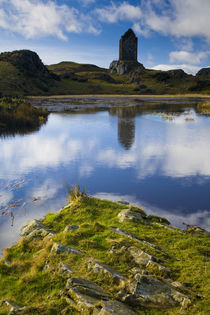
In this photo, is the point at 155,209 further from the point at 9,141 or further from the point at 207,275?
the point at 9,141

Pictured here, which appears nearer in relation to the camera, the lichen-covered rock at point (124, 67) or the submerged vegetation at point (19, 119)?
the submerged vegetation at point (19, 119)

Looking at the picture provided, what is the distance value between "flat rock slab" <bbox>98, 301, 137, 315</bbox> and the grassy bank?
0.07 ft

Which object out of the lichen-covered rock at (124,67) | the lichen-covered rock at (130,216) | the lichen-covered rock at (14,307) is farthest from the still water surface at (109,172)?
the lichen-covered rock at (124,67)

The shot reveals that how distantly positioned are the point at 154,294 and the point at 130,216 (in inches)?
147

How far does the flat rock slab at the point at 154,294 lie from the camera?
471 cm

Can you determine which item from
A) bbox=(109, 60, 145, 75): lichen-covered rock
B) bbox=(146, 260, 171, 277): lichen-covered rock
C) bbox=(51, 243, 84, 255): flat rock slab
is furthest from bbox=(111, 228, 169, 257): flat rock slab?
bbox=(109, 60, 145, 75): lichen-covered rock

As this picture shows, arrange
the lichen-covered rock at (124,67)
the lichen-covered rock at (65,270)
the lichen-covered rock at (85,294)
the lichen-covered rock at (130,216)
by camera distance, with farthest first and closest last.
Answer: the lichen-covered rock at (124,67) → the lichen-covered rock at (130,216) → the lichen-covered rock at (65,270) → the lichen-covered rock at (85,294)

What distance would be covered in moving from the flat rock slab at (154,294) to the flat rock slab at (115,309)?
0.27m

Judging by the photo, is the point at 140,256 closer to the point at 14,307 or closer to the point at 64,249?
the point at 64,249

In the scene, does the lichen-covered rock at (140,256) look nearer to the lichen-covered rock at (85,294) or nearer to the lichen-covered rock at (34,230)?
the lichen-covered rock at (85,294)

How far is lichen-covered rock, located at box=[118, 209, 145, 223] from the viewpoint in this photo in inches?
331

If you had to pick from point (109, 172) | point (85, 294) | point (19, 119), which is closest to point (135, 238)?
point (85, 294)

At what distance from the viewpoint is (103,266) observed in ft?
18.2

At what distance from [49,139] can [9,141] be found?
353 centimetres
